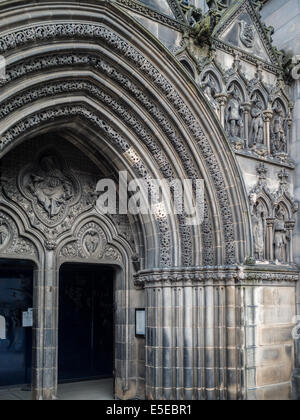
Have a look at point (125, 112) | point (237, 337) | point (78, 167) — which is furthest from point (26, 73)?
point (237, 337)

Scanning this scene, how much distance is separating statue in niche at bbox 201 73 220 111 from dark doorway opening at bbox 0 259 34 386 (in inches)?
165

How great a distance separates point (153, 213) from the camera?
24.8 feet

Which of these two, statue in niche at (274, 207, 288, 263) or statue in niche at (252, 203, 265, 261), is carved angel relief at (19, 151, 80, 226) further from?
statue in niche at (274, 207, 288, 263)

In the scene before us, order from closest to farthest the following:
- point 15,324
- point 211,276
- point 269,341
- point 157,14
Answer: point 157,14
point 211,276
point 269,341
point 15,324

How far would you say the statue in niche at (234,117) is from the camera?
7859mm

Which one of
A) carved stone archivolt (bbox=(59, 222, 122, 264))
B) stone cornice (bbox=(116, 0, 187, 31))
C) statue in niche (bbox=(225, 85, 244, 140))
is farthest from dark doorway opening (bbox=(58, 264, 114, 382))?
stone cornice (bbox=(116, 0, 187, 31))

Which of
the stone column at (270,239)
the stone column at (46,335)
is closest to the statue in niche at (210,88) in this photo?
the stone column at (270,239)

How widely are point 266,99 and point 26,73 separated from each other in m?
4.24

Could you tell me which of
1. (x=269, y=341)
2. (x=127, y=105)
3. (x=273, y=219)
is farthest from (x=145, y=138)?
(x=269, y=341)

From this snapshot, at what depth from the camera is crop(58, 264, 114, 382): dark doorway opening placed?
918 cm

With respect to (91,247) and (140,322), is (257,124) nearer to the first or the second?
(91,247)

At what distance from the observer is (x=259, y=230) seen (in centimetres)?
781

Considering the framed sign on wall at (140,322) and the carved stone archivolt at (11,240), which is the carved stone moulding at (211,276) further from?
the carved stone archivolt at (11,240)

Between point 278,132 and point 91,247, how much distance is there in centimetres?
385
